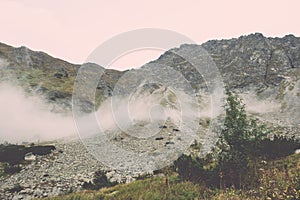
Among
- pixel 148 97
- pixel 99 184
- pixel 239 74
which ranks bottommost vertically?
pixel 99 184

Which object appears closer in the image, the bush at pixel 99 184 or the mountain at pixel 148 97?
the bush at pixel 99 184

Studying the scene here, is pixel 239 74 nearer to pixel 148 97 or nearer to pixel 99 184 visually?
pixel 148 97

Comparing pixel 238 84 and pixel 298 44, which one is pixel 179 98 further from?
pixel 298 44

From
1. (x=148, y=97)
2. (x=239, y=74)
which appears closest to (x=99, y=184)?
(x=148, y=97)

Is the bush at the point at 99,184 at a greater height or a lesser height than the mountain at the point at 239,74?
lesser

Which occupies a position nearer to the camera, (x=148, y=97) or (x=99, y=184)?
(x=99, y=184)

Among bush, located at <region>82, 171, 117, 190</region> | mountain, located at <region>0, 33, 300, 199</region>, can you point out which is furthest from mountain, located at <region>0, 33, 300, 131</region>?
bush, located at <region>82, 171, 117, 190</region>

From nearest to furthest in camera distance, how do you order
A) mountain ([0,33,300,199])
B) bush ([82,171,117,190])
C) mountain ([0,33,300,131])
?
bush ([82,171,117,190])
mountain ([0,33,300,199])
mountain ([0,33,300,131])

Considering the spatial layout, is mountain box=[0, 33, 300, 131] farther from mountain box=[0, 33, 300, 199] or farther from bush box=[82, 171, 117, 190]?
bush box=[82, 171, 117, 190]

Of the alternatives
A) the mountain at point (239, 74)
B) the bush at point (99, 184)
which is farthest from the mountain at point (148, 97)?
the bush at point (99, 184)

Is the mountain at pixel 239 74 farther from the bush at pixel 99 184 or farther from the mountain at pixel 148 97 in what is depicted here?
the bush at pixel 99 184

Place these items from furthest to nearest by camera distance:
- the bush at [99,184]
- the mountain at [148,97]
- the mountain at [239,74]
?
1. the mountain at [239,74]
2. the mountain at [148,97]
3. the bush at [99,184]

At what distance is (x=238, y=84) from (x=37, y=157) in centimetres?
6797

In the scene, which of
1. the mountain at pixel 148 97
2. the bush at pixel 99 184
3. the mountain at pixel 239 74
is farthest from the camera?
the mountain at pixel 239 74
